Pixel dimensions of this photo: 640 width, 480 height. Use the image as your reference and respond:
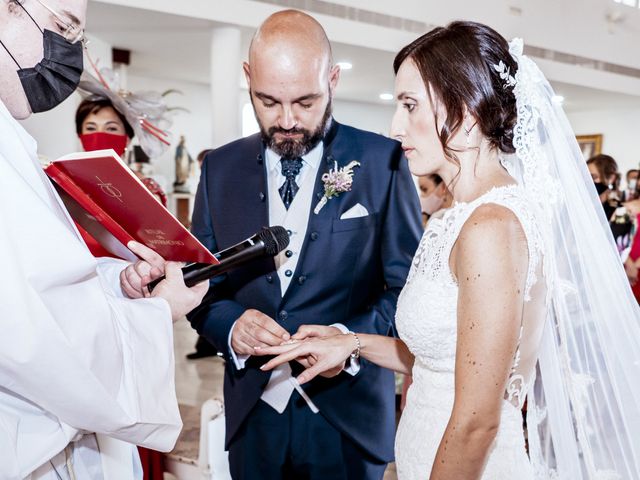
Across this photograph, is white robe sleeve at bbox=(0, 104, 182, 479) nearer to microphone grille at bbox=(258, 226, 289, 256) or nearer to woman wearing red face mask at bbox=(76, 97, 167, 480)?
microphone grille at bbox=(258, 226, 289, 256)

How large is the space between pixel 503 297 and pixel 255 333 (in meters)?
0.78

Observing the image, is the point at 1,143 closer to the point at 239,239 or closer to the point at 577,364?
the point at 239,239

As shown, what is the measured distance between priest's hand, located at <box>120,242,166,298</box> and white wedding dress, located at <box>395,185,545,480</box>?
0.65 m

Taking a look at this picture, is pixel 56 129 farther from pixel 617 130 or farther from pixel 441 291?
pixel 617 130

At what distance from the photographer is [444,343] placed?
1433 mm

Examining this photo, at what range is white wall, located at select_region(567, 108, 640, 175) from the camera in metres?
15.6

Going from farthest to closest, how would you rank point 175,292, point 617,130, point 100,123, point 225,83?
point 617,130 < point 225,83 < point 100,123 < point 175,292

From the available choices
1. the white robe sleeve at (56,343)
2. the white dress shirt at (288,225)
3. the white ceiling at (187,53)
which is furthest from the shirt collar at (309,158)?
the white ceiling at (187,53)

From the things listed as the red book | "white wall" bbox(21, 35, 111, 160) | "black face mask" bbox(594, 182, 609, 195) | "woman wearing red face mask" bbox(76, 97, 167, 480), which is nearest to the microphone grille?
the red book

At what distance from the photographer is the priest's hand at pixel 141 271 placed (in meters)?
1.51

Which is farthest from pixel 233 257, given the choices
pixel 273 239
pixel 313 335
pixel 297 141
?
pixel 297 141

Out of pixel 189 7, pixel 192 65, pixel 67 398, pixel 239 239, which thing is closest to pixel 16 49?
pixel 67 398

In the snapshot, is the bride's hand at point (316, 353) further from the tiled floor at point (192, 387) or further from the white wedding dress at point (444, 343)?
the tiled floor at point (192, 387)

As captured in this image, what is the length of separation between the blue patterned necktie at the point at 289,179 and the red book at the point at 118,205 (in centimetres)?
60
